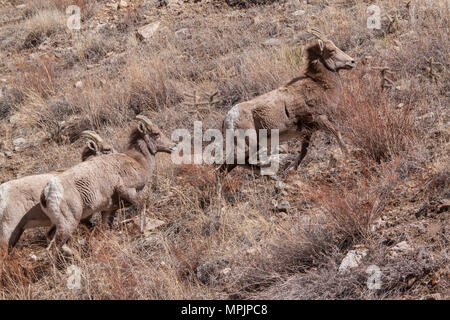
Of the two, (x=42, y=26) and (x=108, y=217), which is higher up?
(x=42, y=26)

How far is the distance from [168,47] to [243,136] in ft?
20.8

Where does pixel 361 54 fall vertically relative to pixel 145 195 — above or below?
above

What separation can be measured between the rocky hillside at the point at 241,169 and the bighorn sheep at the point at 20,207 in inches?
16.7

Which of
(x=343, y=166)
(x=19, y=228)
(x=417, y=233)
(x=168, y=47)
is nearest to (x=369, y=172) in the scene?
(x=343, y=166)

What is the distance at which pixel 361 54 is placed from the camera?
10.5 metres

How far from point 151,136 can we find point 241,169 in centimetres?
134

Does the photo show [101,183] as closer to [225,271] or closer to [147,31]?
[225,271]

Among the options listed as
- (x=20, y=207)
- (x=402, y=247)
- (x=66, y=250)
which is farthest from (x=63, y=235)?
(x=402, y=247)

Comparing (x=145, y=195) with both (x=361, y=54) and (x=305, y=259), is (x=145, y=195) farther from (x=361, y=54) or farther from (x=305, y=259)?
(x=361, y=54)

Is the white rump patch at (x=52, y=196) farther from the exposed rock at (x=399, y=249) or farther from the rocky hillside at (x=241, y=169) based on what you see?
the exposed rock at (x=399, y=249)

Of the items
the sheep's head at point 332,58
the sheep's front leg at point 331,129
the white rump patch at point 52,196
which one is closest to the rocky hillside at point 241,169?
the sheep's front leg at point 331,129

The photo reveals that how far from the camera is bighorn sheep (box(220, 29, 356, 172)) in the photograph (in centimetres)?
771

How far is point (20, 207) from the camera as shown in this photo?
675cm
